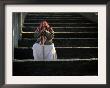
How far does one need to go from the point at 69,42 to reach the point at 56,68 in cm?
15

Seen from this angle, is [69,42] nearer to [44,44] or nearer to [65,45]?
[65,45]

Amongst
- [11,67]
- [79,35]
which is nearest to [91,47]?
[79,35]

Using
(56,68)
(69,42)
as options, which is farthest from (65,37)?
(56,68)

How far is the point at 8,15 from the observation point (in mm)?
4539

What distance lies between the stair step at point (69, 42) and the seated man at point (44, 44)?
28 millimetres

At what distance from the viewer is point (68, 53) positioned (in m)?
4.61

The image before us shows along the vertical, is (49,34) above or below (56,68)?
above

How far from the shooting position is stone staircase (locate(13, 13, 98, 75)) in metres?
4.58

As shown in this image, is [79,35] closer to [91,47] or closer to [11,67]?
[91,47]

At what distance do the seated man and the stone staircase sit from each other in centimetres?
2

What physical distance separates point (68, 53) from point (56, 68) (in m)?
0.10

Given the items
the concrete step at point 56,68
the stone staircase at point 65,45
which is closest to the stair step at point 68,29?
the stone staircase at point 65,45

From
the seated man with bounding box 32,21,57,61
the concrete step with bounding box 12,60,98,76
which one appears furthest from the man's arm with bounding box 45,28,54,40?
the concrete step with bounding box 12,60,98,76

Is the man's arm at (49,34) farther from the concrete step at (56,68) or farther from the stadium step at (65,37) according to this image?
the concrete step at (56,68)
